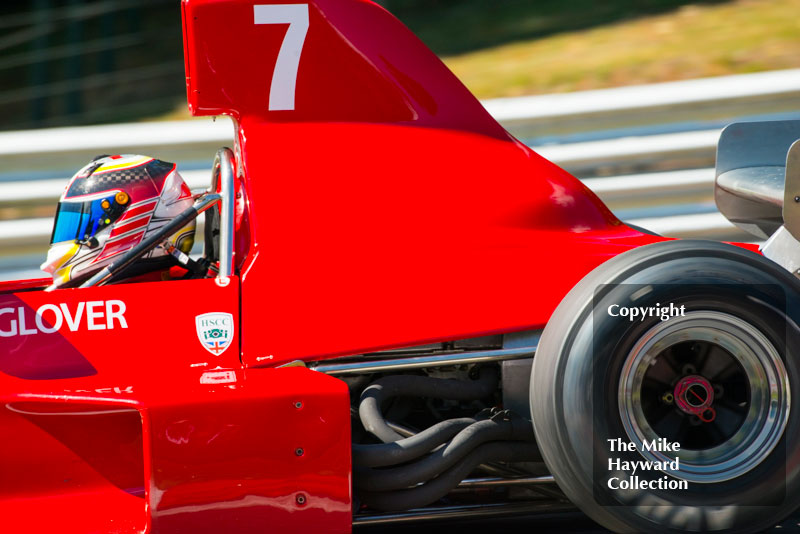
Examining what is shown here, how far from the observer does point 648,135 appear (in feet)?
15.7

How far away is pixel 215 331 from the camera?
2820 millimetres

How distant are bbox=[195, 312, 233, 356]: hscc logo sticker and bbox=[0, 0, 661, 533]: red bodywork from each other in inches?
0.7

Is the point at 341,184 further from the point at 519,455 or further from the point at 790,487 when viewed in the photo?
the point at 790,487

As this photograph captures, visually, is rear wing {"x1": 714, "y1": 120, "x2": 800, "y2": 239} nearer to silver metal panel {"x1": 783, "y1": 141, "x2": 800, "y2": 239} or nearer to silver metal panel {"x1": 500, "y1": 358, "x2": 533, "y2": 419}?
silver metal panel {"x1": 783, "y1": 141, "x2": 800, "y2": 239}

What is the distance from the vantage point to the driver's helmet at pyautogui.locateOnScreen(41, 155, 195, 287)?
2.97m

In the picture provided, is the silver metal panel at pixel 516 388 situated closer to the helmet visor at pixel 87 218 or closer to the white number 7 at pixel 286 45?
the white number 7 at pixel 286 45

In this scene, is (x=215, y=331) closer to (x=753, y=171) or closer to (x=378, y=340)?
(x=378, y=340)

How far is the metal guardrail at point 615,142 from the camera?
4605 millimetres

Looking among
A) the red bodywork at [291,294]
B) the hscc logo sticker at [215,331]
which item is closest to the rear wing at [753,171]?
the red bodywork at [291,294]

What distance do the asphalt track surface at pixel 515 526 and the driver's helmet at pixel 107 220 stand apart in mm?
1094

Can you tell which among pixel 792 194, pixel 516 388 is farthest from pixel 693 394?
pixel 792 194

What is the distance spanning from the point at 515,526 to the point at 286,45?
65.0 inches

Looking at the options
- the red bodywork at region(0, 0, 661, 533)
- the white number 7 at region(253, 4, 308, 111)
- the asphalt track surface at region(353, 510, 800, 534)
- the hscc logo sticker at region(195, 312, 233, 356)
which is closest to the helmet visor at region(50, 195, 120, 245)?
the red bodywork at region(0, 0, 661, 533)

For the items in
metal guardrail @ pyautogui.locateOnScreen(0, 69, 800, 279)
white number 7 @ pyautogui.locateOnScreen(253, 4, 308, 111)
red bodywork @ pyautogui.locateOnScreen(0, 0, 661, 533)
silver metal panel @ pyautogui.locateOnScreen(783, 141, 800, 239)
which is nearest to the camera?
red bodywork @ pyautogui.locateOnScreen(0, 0, 661, 533)
